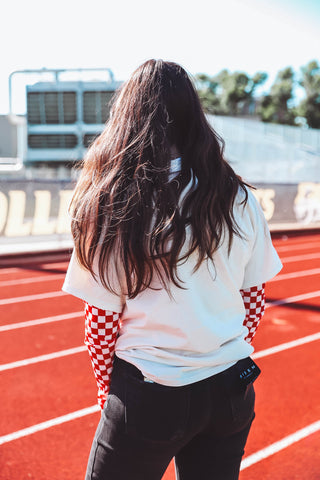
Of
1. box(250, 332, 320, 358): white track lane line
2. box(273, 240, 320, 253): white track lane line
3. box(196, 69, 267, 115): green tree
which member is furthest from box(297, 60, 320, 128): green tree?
box(250, 332, 320, 358): white track lane line

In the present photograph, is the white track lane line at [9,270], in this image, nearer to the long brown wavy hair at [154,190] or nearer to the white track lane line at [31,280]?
the white track lane line at [31,280]

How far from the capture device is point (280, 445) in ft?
9.75

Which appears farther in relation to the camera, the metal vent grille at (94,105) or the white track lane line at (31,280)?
the metal vent grille at (94,105)

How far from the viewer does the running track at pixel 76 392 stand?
9.09 ft

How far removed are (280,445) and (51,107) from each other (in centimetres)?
4695

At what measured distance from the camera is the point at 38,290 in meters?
7.06

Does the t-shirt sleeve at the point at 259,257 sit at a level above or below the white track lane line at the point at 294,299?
above

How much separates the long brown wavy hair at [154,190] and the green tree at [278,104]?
2309 inches

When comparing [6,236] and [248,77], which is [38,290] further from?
[248,77]

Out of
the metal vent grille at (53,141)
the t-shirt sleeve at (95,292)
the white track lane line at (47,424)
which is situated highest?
the t-shirt sleeve at (95,292)

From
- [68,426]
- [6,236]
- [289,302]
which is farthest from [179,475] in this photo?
[6,236]

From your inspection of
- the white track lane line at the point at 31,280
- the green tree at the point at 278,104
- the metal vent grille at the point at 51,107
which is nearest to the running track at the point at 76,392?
the white track lane line at the point at 31,280

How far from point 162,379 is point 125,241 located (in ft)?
1.17

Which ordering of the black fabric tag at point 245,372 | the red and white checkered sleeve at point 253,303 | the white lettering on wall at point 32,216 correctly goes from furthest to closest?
the white lettering on wall at point 32,216 < the red and white checkered sleeve at point 253,303 < the black fabric tag at point 245,372
